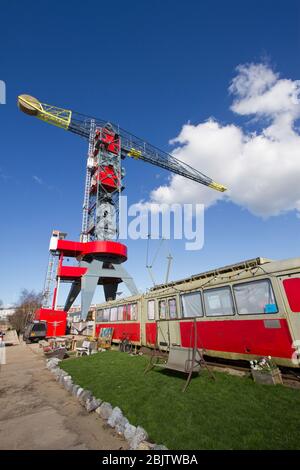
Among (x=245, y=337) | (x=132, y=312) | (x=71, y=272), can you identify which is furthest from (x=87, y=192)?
(x=245, y=337)

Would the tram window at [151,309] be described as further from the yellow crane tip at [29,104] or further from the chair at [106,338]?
the yellow crane tip at [29,104]

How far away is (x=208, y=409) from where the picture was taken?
4.88m

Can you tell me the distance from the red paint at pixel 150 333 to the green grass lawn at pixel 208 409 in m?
3.99

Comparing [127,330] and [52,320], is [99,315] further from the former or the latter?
[52,320]

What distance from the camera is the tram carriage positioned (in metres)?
6.04

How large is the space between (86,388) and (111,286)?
1128 inches

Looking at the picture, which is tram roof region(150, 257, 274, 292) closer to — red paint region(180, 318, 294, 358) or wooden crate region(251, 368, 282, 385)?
red paint region(180, 318, 294, 358)

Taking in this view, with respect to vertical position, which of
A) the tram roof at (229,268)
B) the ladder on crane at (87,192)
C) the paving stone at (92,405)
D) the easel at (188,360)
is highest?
Answer: the ladder on crane at (87,192)

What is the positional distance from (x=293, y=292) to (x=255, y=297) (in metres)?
1.14

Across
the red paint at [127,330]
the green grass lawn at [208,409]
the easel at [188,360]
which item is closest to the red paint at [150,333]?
the red paint at [127,330]

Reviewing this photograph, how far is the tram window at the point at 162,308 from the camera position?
36.4 ft

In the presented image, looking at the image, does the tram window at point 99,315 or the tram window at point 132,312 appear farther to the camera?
the tram window at point 99,315
